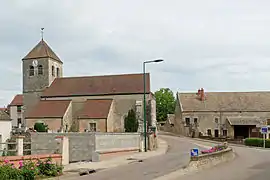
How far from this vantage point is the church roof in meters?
60.5

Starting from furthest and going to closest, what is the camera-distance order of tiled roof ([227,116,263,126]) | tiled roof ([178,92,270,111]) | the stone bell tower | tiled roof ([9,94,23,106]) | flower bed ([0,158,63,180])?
tiled roof ([9,94,23,106]) < tiled roof ([178,92,270,111]) < tiled roof ([227,116,263,126]) < the stone bell tower < flower bed ([0,158,63,180])

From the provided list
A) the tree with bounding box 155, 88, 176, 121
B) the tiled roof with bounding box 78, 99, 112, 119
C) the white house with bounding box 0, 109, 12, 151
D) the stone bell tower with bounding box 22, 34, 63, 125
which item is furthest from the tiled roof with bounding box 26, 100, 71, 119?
the tree with bounding box 155, 88, 176, 121

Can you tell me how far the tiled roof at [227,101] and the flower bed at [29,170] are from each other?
5621 cm

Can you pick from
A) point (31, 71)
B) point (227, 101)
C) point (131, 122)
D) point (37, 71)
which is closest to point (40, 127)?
point (131, 122)

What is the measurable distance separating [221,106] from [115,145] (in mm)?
44691

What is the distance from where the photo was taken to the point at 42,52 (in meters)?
60.8

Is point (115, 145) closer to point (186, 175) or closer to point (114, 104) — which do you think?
point (186, 175)

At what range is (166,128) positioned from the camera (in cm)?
9069

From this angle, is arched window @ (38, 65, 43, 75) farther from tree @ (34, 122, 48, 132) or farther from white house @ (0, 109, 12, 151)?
white house @ (0, 109, 12, 151)

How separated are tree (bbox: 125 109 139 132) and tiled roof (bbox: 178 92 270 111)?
20.0 meters

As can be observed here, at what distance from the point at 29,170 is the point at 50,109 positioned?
132 feet

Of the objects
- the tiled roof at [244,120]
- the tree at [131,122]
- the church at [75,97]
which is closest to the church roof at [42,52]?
the church at [75,97]

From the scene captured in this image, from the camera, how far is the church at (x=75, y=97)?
5316 cm

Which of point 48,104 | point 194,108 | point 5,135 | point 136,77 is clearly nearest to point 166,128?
point 194,108
